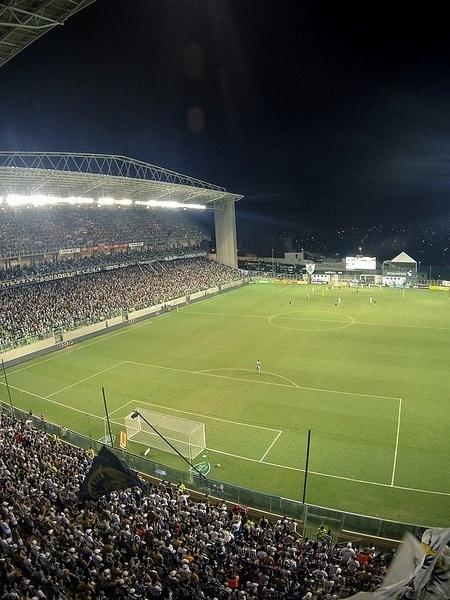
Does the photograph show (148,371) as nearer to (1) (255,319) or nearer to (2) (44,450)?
(2) (44,450)

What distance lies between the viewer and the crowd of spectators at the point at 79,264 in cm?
4494

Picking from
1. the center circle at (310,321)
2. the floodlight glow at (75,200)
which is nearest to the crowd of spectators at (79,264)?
the floodlight glow at (75,200)

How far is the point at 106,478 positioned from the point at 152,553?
200 centimetres

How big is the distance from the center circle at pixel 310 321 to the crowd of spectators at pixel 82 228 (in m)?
28.2

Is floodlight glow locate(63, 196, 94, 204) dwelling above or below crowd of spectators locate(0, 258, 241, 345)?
above

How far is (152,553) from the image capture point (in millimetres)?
9336

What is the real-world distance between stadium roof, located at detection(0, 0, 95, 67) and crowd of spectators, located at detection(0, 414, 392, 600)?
39.8 ft

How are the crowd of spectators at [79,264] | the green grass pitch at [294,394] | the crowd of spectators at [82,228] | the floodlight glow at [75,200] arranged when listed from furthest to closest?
the crowd of spectators at [82,228]
the floodlight glow at [75,200]
the crowd of spectators at [79,264]
the green grass pitch at [294,394]

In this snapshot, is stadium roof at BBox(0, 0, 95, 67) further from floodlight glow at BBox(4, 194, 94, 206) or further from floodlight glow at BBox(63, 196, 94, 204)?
floodlight glow at BBox(63, 196, 94, 204)

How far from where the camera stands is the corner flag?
33.9 feet

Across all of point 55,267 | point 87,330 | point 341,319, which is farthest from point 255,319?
point 55,267

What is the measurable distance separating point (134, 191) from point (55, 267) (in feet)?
44.5

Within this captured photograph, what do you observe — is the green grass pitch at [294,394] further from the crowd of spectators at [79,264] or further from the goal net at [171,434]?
the crowd of spectators at [79,264]

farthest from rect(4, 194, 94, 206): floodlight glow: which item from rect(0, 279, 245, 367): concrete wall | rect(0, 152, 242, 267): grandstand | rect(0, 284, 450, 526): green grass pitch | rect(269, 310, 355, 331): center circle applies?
rect(269, 310, 355, 331): center circle
